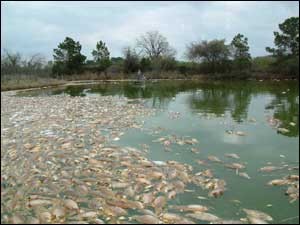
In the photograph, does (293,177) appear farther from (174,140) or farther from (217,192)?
(174,140)

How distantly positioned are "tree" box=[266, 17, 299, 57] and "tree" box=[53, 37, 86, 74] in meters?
26.1

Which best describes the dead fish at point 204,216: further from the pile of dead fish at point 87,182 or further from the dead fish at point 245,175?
the dead fish at point 245,175

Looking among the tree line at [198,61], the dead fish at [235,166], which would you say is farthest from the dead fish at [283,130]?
the tree line at [198,61]

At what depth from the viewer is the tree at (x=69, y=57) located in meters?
48.4

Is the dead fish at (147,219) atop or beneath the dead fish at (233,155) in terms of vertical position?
beneath

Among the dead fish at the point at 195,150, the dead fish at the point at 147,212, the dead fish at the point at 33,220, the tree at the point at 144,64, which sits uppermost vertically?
the tree at the point at 144,64

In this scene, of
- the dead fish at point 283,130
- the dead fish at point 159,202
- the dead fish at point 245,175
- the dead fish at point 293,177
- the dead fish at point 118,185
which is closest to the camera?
the dead fish at point 159,202

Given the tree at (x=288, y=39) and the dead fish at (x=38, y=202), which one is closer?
the dead fish at (x=38, y=202)

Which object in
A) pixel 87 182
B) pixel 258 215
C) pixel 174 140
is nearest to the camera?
pixel 258 215

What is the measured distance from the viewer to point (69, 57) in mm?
48594

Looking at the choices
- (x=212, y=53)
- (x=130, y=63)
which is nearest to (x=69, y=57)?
(x=130, y=63)

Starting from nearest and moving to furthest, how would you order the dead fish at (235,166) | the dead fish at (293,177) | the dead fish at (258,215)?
the dead fish at (258,215), the dead fish at (293,177), the dead fish at (235,166)

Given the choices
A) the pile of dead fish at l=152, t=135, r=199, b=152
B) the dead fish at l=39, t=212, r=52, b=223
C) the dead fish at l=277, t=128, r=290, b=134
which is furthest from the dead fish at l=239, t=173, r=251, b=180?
the dead fish at l=277, t=128, r=290, b=134

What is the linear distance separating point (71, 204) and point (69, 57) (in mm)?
46601
